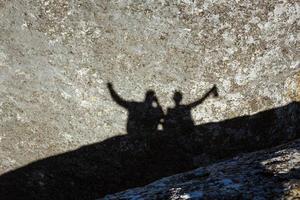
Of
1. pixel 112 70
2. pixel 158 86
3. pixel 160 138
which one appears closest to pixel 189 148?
pixel 160 138

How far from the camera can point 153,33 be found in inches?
284

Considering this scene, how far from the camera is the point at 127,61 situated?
7395mm

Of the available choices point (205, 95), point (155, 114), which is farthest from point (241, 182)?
point (155, 114)

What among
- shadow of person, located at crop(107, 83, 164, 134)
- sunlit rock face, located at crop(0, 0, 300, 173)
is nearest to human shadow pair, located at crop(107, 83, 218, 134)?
shadow of person, located at crop(107, 83, 164, 134)

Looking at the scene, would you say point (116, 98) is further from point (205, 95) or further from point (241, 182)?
point (241, 182)

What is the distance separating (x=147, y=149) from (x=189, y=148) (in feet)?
2.71

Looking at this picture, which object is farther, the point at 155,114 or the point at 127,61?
the point at 155,114

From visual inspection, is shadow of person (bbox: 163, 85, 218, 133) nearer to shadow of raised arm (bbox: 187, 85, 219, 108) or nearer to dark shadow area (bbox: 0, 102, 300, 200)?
shadow of raised arm (bbox: 187, 85, 219, 108)

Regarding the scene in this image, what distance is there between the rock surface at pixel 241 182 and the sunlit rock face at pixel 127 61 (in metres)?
1.76

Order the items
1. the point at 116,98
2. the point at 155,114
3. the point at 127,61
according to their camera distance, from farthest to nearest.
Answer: the point at 155,114 → the point at 116,98 → the point at 127,61

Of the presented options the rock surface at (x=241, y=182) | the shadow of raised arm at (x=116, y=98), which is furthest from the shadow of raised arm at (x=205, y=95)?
the rock surface at (x=241, y=182)

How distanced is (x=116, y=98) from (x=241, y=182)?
3.18 metres

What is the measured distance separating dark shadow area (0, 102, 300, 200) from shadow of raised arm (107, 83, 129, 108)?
656 millimetres

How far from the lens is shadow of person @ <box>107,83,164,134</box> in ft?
25.0
